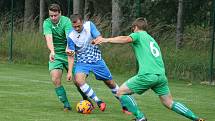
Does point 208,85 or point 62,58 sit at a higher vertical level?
point 62,58

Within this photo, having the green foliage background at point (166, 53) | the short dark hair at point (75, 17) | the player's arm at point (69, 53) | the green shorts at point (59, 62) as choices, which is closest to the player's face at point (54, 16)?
Answer: the player's arm at point (69, 53)

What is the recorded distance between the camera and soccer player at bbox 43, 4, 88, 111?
11297 millimetres

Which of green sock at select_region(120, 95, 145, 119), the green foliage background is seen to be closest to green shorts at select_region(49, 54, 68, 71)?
green sock at select_region(120, 95, 145, 119)

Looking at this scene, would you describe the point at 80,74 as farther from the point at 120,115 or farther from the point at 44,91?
the point at 44,91

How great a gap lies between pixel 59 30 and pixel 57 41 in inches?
9.9

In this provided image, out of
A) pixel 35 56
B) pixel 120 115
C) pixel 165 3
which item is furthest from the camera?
pixel 165 3

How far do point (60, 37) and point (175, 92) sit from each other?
536 centimetres

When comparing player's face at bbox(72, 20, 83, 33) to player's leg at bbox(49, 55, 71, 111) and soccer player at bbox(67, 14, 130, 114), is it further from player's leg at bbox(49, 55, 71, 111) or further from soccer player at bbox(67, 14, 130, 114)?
player's leg at bbox(49, 55, 71, 111)

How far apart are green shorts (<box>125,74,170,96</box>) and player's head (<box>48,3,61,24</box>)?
212cm

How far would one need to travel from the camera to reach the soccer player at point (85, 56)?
11094 mm

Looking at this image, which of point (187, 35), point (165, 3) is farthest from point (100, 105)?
point (165, 3)

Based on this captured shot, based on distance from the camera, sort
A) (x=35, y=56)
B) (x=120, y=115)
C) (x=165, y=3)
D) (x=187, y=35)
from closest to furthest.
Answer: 1. (x=120, y=115)
2. (x=187, y=35)
3. (x=35, y=56)
4. (x=165, y=3)

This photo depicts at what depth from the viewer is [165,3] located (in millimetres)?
27172

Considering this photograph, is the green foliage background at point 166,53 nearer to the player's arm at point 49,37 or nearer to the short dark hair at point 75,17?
the player's arm at point 49,37
